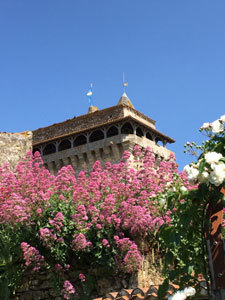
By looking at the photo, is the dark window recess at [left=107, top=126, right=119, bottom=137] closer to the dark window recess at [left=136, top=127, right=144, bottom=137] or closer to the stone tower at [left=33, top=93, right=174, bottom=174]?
the stone tower at [left=33, top=93, right=174, bottom=174]

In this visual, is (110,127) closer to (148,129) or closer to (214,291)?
(148,129)

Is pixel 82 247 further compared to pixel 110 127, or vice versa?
pixel 110 127

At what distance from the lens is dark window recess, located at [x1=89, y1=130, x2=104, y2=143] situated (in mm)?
25375

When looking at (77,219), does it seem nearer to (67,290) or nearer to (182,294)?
(67,290)

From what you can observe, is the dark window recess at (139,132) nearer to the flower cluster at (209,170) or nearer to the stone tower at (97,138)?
the stone tower at (97,138)

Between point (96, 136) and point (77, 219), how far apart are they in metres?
18.6

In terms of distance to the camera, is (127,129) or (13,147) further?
(127,129)

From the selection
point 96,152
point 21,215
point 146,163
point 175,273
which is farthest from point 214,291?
point 96,152

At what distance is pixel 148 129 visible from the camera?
25234 millimetres

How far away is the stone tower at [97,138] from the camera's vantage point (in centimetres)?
2355

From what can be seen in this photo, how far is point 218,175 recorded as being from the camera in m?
3.41

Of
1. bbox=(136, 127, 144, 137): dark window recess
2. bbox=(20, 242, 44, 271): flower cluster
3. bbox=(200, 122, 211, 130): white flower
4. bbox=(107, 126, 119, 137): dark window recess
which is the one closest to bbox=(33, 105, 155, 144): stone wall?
bbox=(136, 127, 144, 137): dark window recess

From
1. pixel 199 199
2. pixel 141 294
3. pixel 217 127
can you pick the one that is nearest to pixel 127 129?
pixel 141 294

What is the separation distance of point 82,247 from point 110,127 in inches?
704
